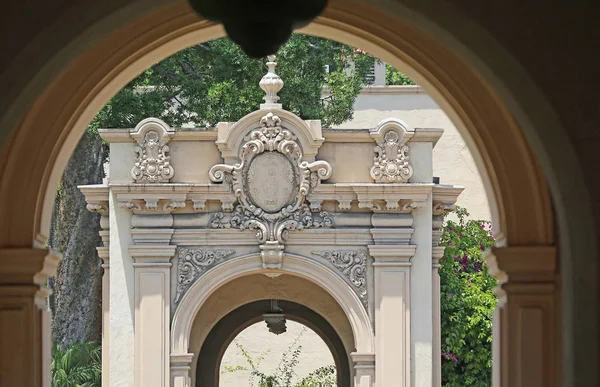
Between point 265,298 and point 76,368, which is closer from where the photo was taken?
point 265,298

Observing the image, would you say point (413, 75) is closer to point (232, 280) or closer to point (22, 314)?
point (22, 314)

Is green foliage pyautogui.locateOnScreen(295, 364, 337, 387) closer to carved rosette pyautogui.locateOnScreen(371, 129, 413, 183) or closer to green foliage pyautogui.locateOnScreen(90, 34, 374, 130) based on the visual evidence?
green foliage pyautogui.locateOnScreen(90, 34, 374, 130)

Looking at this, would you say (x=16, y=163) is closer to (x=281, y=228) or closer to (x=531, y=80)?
(x=531, y=80)

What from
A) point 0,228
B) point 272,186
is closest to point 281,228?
point 272,186

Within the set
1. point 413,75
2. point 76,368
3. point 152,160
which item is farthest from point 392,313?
point 413,75

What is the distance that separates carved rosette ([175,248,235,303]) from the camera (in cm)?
1568

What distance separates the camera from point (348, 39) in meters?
8.38

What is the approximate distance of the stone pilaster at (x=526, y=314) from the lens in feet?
23.6

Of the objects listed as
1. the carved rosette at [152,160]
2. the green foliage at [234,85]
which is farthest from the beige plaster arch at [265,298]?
the green foliage at [234,85]

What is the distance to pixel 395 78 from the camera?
30.0 meters

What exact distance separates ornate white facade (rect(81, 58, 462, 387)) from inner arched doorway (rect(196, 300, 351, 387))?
182 centimetres

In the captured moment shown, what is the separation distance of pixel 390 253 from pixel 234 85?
5002 mm

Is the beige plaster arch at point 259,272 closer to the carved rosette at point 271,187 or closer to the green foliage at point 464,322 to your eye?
the carved rosette at point 271,187

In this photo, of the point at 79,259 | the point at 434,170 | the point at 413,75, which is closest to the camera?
the point at 413,75
